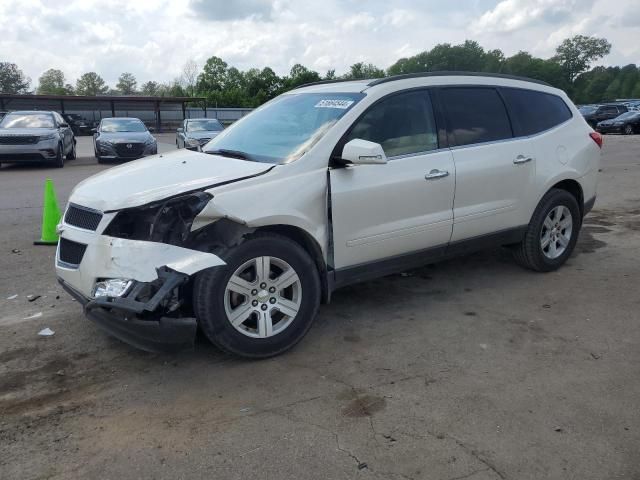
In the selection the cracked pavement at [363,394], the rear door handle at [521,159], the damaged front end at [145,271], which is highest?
the rear door handle at [521,159]

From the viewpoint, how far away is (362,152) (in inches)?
148

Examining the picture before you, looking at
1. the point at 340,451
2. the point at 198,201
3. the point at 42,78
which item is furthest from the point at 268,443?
the point at 42,78

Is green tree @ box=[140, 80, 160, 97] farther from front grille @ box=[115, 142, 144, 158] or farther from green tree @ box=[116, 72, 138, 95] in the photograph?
front grille @ box=[115, 142, 144, 158]

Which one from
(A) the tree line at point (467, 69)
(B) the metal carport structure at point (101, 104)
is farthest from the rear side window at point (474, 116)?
(A) the tree line at point (467, 69)

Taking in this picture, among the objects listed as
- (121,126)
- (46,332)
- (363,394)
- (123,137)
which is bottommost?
(363,394)

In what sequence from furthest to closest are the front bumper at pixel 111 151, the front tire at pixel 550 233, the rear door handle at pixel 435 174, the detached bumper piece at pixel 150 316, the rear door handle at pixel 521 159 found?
1. the front bumper at pixel 111 151
2. the front tire at pixel 550 233
3. the rear door handle at pixel 521 159
4. the rear door handle at pixel 435 174
5. the detached bumper piece at pixel 150 316

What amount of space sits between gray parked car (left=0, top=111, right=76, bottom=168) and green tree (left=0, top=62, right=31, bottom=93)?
A: 99605 mm

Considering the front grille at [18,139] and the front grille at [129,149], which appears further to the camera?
the front grille at [129,149]

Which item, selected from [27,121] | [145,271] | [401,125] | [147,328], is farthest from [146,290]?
[27,121]

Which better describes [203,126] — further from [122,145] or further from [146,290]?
[146,290]

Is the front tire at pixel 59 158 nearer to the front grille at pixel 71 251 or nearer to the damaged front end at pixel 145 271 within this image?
the front grille at pixel 71 251

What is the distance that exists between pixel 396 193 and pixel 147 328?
2032 mm

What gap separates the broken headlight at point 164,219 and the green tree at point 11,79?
114 meters

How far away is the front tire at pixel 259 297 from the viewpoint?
343cm
